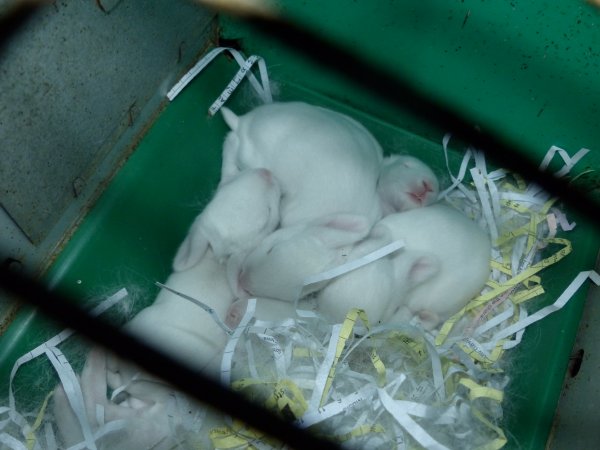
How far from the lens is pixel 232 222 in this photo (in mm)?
1401

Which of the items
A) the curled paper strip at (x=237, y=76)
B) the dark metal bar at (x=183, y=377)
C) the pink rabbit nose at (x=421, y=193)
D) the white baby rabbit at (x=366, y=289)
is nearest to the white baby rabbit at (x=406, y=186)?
the pink rabbit nose at (x=421, y=193)

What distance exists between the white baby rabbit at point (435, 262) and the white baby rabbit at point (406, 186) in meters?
0.08

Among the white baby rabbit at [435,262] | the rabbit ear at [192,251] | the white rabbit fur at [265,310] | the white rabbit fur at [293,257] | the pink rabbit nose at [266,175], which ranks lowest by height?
the white baby rabbit at [435,262]

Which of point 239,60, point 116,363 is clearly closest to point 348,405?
point 116,363

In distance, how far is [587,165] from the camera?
1.60 meters

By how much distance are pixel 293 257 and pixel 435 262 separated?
33cm

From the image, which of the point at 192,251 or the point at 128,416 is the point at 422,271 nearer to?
the point at 192,251

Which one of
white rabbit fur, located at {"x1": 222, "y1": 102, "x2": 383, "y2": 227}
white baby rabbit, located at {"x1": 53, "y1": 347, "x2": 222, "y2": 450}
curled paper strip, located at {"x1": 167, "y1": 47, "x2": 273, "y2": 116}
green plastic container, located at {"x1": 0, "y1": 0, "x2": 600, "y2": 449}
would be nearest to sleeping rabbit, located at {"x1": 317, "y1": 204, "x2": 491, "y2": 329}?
white rabbit fur, located at {"x1": 222, "y1": 102, "x2": 383, "y2": 227}

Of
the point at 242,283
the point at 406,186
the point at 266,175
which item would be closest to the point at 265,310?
the point at 242,283

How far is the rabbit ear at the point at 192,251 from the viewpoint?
4.61 feet

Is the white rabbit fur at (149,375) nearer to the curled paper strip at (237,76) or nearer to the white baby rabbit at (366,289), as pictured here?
the white baby rabbit at (366,289)

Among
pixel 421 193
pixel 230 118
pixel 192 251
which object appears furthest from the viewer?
pixel 230 118

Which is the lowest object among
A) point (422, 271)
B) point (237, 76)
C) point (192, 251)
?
point (422, 271)

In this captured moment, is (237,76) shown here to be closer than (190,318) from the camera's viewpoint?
No
